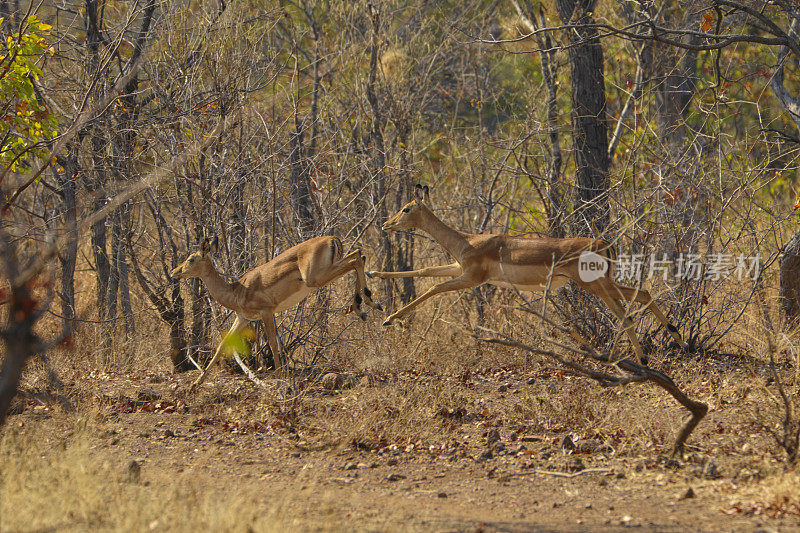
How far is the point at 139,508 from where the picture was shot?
5504 millimetres

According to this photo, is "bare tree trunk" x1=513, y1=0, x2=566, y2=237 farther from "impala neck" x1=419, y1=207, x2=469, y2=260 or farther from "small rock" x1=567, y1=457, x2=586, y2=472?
"small rock" x1=567, y1=457, x2=586, y2=472

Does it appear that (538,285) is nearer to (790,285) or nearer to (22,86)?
(790,285)

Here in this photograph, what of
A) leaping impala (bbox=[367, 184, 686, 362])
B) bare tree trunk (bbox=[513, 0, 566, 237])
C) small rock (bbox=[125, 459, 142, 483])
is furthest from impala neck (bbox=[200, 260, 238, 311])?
bare tree trunk (bbox=[513, 0, 566, 237])

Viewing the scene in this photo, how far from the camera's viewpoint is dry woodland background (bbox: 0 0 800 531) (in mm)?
6117

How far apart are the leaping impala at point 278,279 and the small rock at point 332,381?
520 mm

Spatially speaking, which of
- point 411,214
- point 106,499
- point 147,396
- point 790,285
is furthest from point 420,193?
point 106,499

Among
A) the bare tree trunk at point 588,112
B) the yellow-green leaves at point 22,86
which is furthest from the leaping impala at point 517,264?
the yellow-green leaves at point 22,86

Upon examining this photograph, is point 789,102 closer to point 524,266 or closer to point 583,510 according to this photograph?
point 524,266

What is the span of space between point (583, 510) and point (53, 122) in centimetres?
647

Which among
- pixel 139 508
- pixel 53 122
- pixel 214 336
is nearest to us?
pixel 139 508

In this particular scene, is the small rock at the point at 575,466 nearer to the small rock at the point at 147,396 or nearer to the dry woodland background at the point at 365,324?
the dry woodland background at the point at 365,324

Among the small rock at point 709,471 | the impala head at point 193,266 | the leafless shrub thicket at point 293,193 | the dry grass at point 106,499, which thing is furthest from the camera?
the leafless shrub thicket at point 293,193

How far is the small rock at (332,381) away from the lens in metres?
9.97

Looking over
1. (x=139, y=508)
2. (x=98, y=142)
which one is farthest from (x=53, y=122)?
(x=139, y=508)
